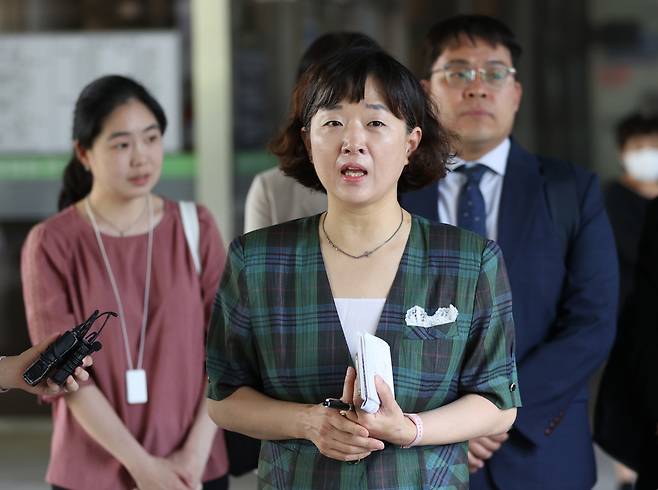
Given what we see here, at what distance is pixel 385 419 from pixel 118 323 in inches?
48.2

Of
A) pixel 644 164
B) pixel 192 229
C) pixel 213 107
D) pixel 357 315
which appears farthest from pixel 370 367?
pixel 213 107

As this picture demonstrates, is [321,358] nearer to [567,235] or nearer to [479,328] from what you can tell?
[479,328]

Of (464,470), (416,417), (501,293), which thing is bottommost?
(464,470)

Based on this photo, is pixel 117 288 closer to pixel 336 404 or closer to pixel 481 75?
pixel 336 404

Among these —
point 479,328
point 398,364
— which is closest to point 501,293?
point 479,328

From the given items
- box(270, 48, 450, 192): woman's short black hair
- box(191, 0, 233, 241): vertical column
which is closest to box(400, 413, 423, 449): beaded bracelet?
box(270, 48, 450, 192): woman's short black hair

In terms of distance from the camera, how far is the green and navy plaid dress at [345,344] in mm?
2408

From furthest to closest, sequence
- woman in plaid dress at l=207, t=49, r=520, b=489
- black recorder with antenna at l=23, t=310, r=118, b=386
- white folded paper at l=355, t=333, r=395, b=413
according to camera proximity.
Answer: black recorder with antenna at l=23, t=310, r=118, b=386 < woman in plaid dress at l=207, t=49, r=520, b=489 < white folded paper at l=355, t=333, r=395, b=413

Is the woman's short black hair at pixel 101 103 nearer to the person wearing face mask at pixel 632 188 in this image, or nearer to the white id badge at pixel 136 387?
the white id badge at pixel 136 387

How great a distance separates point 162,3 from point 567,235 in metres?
3.66

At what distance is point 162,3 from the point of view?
20.4 ft

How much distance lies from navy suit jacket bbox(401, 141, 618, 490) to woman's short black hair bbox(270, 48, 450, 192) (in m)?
0.59

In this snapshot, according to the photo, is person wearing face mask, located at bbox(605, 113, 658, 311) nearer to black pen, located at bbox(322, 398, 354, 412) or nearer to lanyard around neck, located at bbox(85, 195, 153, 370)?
lanyard around neck, located at bbox(85, 195, 153, 370)

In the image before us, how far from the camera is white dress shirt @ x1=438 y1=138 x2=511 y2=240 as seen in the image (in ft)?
10.8
